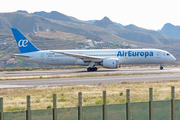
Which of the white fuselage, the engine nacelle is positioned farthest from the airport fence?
the white fuselage

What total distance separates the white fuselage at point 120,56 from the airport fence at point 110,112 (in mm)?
34938

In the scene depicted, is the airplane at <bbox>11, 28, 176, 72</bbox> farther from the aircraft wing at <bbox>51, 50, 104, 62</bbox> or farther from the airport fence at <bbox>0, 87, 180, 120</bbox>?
the airport fence at <bbox>0, 87, 180, 120</bbox>

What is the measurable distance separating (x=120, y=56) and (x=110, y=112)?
119ft

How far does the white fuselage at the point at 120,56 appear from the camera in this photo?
43.7m

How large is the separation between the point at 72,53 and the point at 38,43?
443 feet

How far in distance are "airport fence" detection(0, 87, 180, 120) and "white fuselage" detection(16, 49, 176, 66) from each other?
34938 millimetres

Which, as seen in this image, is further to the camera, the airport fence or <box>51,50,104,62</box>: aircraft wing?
<box>51,50,104,62</box>: aircraft wing

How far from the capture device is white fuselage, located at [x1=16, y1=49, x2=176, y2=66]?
43.7 metres

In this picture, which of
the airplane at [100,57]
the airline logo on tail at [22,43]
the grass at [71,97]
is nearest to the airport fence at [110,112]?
the grass at [71,97]

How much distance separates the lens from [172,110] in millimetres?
8859

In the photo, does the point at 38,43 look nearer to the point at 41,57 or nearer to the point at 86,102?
the point at 41,57

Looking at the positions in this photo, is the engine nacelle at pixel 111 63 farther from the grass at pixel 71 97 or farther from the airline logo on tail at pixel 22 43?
the grass at pixel 71 97

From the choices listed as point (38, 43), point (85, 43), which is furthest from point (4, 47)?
point (85, 43)

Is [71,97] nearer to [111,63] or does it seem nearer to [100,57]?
[111,63]
